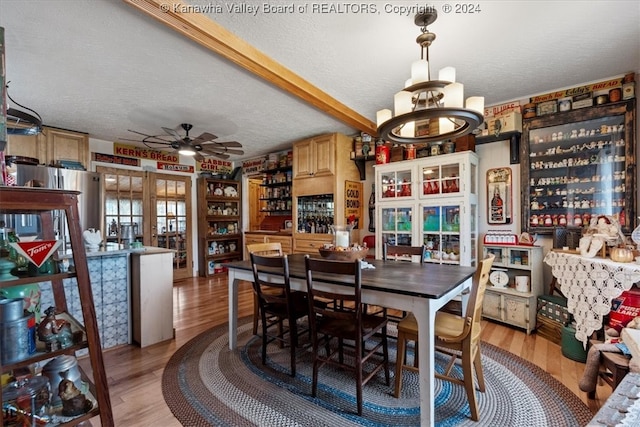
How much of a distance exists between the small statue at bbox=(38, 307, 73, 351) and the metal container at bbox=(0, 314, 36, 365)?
0.12ft

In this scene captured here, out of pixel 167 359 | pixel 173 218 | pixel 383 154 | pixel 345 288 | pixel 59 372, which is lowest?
pixel 167 359

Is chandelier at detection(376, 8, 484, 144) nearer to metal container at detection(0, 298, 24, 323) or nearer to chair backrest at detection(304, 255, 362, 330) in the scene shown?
chair backrest at detection(304, 255, 362, 330)

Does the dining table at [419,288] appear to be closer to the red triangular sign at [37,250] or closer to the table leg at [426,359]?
the table leg at [426,359]

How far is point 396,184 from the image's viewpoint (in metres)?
3.83

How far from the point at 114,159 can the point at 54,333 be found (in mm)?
4750

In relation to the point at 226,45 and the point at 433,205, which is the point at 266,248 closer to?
the point at 226,45

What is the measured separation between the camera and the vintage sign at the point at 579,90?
2740 millimetres

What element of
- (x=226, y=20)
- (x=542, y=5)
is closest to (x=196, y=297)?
(x=226, y=20)

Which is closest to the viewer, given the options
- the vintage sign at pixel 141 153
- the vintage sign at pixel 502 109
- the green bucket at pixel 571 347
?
the green bucket at pixel 571 347

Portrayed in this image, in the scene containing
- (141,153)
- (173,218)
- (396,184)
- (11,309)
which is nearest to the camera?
(11,309)

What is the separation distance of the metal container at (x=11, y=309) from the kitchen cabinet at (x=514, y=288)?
3.38 meters

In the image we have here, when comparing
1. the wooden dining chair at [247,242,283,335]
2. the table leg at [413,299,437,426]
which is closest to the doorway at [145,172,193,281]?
the wooden dining chair at [247,242,283,335]

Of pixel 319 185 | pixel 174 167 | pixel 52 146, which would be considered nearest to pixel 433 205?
pixel 319 185

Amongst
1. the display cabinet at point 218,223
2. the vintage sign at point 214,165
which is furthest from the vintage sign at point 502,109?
the vintage sign at point 214,165
